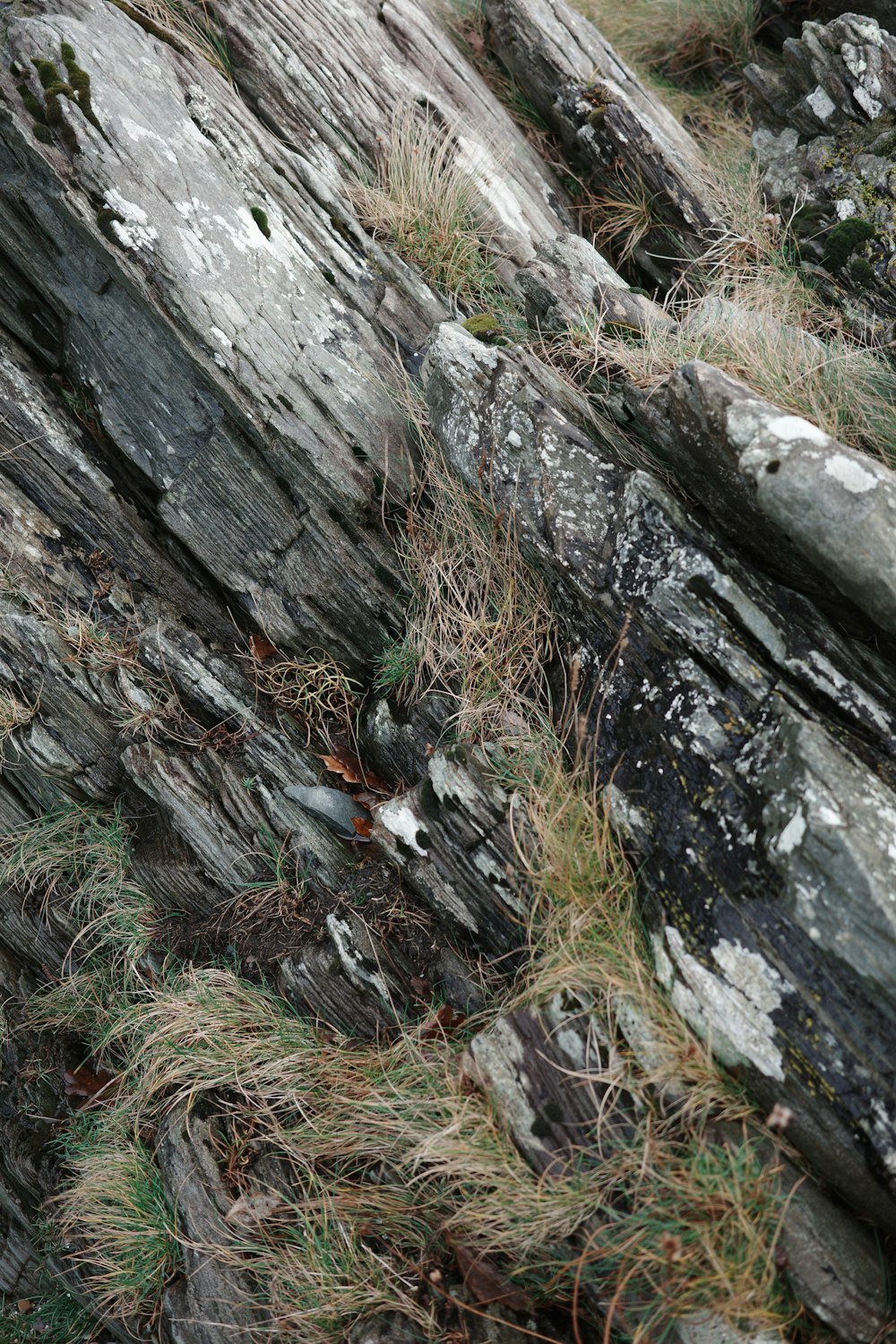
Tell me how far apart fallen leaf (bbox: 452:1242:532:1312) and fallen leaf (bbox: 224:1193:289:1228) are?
2.88ft

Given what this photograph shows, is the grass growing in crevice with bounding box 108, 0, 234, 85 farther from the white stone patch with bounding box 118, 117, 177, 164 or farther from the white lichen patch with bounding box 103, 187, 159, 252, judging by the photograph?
the white lichen patch with bounding box 103, 187, 159, 252

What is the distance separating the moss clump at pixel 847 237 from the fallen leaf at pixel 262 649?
13.3 ft

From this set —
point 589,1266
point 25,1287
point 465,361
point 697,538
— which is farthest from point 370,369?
point 25,1287

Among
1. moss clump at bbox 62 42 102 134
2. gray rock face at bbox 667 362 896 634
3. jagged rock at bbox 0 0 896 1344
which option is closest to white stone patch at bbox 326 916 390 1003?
jagged rock at bbox 0 0 896 1344

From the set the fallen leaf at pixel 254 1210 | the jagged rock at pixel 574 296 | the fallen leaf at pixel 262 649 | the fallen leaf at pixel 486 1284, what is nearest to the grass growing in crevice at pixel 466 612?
the fallen leaf at pixel 262 649

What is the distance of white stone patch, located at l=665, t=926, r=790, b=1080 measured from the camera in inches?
117

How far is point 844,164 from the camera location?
527 centimetres

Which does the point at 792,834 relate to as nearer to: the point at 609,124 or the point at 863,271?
the point at 863,271

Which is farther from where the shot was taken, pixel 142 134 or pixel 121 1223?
pixel 142 134

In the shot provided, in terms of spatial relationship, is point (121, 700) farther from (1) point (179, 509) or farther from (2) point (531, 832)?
(2) point (531, 832)

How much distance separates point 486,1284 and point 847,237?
18.6 ft

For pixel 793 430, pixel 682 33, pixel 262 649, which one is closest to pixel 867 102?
pixel 682 33

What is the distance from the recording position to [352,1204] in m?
3.50

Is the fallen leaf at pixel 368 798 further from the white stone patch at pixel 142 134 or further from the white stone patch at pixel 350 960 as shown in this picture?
the white stone patch at pixel 142 134
